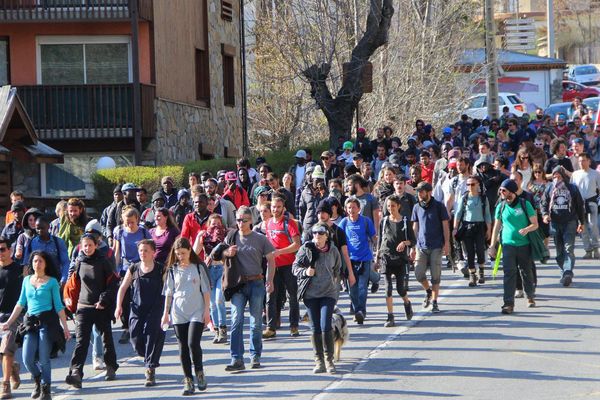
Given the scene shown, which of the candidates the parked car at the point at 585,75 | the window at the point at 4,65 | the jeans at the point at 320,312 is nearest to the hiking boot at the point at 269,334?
the jeans at the point at 320,312

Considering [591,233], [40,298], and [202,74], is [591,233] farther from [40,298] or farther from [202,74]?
[202,74]

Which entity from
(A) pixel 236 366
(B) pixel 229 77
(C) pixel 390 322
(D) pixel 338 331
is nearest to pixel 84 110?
(B) pixel 229 77

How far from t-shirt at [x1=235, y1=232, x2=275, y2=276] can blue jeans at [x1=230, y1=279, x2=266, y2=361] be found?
141 mm

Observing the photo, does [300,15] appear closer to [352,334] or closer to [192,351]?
[352,334]

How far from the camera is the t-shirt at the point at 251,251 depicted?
13133mm

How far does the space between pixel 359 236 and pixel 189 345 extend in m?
3.73

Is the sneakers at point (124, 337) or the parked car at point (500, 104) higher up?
the parked car at point (500, 104)

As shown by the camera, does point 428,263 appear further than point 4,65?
No

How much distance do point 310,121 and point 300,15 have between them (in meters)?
5.10

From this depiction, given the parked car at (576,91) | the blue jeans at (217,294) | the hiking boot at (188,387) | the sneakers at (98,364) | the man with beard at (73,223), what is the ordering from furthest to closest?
the parked car at (576,91)
the man with beard at (73,223)
the blue jeans at (217,294)
the sneakers at (98,364)
the hiking boot at (188,387)

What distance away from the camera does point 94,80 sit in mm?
29766

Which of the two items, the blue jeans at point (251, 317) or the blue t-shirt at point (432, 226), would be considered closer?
the blue jeans at point (251, 317)

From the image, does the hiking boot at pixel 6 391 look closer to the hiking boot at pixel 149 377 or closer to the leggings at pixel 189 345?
the hiking boot at pixel 149 377

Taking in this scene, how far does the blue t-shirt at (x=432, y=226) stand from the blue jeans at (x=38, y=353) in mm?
5651
